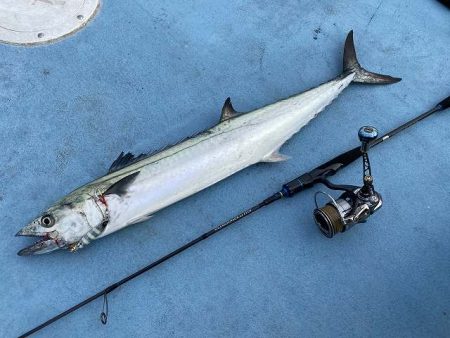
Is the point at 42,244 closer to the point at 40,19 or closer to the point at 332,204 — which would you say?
the point at 332,204

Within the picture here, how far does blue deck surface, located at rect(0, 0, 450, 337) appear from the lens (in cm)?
208

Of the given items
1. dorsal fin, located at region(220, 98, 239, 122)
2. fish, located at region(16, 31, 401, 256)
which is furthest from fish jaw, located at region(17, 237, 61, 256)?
dorsal fin, located at region(220, 98, 239, 122)

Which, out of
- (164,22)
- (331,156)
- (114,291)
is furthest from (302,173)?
(164,22)

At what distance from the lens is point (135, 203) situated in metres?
2.16

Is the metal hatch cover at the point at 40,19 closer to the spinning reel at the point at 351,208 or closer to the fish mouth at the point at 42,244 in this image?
the fish mouth at the point at 42,244

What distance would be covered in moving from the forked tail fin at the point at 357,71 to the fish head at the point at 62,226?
5.91 feet

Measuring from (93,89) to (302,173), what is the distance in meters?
1.35

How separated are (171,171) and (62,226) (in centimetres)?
58

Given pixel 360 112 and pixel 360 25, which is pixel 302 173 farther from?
pixel 360 25

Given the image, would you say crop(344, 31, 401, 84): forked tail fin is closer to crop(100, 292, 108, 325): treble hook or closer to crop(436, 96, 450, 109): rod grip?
crop(436, 96, 450, 109): rod grip

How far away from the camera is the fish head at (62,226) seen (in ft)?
6.62

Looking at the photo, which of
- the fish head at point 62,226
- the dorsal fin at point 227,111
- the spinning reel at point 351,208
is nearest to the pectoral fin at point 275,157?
the dorsal fin at point 227,111

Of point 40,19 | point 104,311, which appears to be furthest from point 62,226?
point 40,19

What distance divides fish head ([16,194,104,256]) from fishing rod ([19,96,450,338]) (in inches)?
11.5
